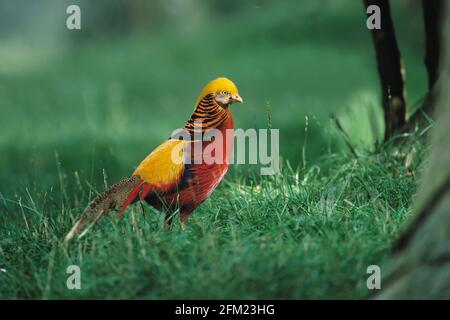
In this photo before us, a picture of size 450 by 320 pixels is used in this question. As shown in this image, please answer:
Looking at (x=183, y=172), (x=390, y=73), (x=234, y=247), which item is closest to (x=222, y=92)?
(x=183, y=172)

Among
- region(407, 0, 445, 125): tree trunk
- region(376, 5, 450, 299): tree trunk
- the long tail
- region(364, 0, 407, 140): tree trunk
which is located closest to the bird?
the long tail

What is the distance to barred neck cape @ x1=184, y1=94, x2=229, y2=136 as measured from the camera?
3.88 meters

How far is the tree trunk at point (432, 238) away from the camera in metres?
2.87

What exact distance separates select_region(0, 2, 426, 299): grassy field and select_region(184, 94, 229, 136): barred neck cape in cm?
39

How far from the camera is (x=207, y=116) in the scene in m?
3.90

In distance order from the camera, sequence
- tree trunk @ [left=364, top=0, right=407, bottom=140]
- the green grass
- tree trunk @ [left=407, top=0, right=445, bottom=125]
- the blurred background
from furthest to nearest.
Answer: the blurred background → tree trunk @ [left=364, top=0, right=407, bottom=140] → tree trunk @ [left=407, top=0, right=445, bottom=125] → the green grass

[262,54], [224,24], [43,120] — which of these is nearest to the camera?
[43,120]

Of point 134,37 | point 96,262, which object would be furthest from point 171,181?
point 134,37

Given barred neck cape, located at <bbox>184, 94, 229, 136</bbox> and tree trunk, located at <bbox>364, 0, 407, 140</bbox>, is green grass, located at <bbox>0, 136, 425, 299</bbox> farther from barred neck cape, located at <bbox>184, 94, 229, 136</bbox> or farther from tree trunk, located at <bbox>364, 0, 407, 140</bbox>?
tree trunk, located at <bbox>364, 0, 407, 140</bbox>

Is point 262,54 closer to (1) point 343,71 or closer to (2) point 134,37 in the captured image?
(1) point 343,71

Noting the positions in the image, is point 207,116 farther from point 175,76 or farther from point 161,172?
point 175,76

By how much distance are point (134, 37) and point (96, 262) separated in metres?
13.3

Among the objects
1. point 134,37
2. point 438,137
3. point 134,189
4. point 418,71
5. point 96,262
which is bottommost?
point 96,262

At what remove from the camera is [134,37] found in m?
16.4
